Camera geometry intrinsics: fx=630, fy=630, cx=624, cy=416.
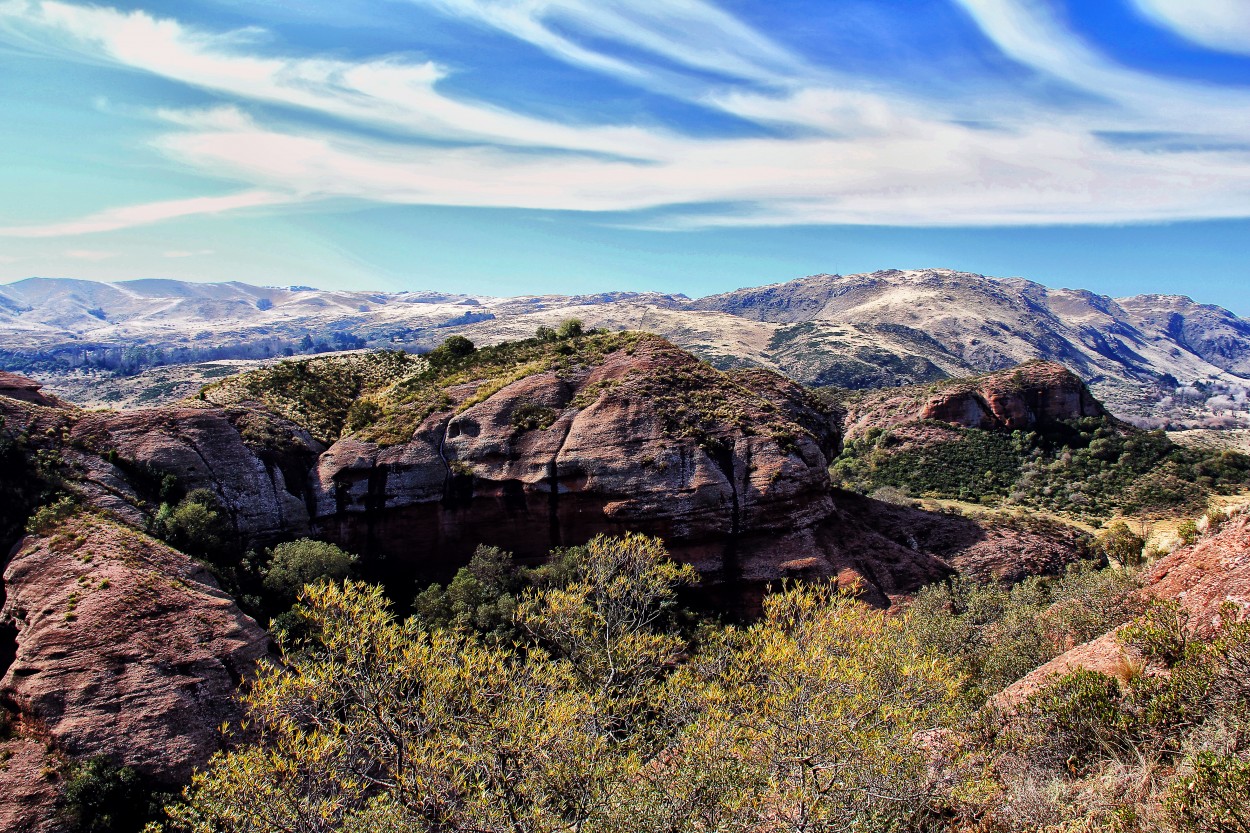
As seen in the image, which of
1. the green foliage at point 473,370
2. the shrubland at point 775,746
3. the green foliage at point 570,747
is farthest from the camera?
the green foliage at point 473,370

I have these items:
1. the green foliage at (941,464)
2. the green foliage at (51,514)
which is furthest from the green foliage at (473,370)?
the green foliage at (941,464)

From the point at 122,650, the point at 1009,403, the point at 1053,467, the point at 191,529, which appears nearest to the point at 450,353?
the point at 191,529

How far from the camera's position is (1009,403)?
85.2 m

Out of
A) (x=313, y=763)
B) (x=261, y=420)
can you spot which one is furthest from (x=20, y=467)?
(x=313, y=763)

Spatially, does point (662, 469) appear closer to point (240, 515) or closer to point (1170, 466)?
point (240, 515)

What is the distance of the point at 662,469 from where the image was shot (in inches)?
1448

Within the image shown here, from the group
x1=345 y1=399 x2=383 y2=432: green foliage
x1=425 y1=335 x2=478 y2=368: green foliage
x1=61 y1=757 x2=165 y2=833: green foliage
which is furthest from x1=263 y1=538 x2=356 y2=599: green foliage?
x1=425 y1=335 x2=478 y2=368: green foliage

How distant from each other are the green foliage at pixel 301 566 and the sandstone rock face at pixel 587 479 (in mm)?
4513

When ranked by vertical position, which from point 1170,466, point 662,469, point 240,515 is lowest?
point 1170,466

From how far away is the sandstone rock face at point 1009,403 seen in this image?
85.3 meters

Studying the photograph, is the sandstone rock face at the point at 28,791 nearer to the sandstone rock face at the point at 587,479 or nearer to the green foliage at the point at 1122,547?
the sandstone rock face at the point at 587,479

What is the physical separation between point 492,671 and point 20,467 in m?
28.4

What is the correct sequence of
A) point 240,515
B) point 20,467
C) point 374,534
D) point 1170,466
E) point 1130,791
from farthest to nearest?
point 1170,466
point 374,534
point 240,515
point 20,467
point 1130,791

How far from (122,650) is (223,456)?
1645 cm
